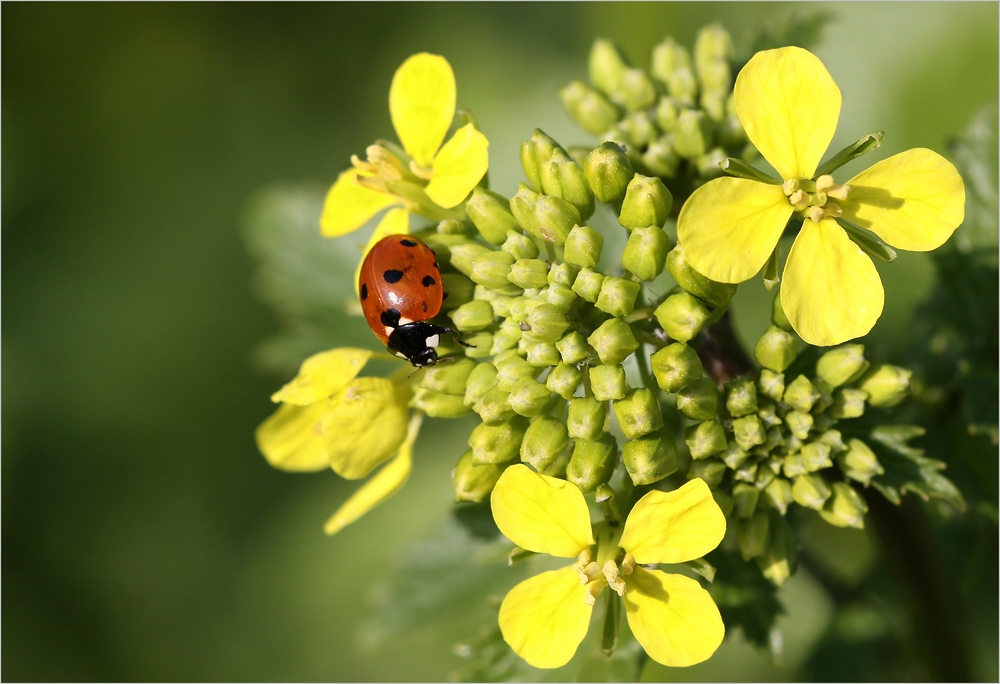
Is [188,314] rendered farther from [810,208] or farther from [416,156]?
[810,208]

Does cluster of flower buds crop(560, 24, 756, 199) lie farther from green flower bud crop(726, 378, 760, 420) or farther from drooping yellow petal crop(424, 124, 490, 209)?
green flower bud crop(726, 378, 760, 420)

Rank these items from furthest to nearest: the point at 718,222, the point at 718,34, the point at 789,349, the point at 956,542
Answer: the point at 956,542
the point at 718,34
the point at 789,349
the point at 718,222

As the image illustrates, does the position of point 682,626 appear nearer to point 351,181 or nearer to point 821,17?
point 351,181

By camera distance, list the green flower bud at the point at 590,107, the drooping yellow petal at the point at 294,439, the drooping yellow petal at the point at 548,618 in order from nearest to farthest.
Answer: the drooping yellow petal at the point at 548,618 → the drooping yellow petal at the point at 294,439 → the green flower bud at the point at 590,107

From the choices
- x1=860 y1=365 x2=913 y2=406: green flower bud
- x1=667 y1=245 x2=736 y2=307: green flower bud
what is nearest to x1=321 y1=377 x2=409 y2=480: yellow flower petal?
x1=667 y1=245 x2=736 y2=307: green flower bud

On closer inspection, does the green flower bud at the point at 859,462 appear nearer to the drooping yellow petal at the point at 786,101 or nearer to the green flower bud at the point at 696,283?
the green flower bud at the point at 696,283

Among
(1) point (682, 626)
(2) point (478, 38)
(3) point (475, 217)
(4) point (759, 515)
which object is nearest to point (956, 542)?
(4) point (759, 515)

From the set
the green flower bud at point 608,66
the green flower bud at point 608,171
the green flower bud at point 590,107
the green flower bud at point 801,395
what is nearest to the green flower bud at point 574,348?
the green flower bud at point 608,171
